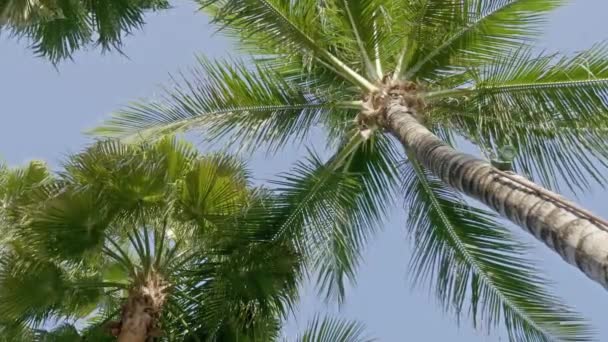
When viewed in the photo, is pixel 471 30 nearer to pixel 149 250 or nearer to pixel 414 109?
pixel 414 109

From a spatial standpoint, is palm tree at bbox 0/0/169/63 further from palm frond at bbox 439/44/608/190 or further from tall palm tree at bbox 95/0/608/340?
palm frond at bbox 439/44/608/190

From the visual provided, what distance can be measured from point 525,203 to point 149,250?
13.7 ft

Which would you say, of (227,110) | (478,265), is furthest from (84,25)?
(478,265)

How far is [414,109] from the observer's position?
8422 millimetres

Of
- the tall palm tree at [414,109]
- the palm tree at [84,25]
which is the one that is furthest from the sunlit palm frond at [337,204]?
the palm tree at [84,25]

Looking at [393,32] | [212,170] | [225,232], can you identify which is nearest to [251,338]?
[225,232]

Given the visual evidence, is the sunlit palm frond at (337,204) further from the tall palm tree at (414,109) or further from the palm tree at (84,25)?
the palm tree at (84,25)

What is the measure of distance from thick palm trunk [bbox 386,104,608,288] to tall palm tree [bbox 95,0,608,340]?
421mm

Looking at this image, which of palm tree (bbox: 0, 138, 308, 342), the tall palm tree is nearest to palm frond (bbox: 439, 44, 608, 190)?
the tall palm tree

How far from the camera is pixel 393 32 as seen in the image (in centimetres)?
886

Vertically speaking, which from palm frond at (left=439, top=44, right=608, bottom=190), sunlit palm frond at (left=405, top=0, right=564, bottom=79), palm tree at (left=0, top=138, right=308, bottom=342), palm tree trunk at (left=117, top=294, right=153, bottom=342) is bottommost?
palm tree trunk at (left=117, top=294, right=153, bottom=342)

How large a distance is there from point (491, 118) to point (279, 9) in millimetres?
2587

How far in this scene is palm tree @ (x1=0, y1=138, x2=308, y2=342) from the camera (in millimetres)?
7379

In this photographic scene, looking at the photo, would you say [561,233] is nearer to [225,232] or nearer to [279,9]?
[225,232]
